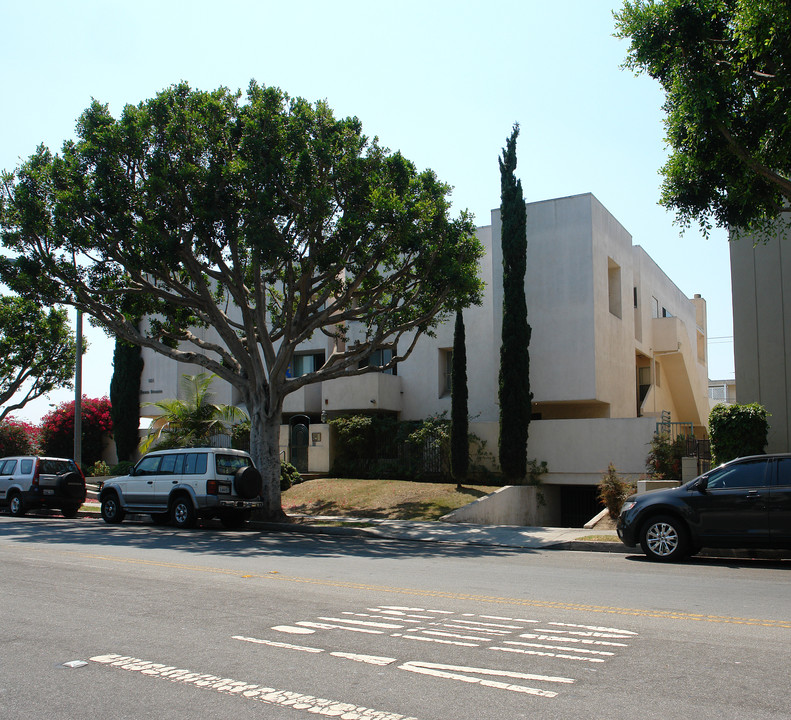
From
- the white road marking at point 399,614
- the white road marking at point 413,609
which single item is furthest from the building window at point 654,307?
the white road marking at point 399,614

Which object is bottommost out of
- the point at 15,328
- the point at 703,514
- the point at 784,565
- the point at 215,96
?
the point at 784,565

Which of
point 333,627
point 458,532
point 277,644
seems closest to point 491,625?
point 333,627

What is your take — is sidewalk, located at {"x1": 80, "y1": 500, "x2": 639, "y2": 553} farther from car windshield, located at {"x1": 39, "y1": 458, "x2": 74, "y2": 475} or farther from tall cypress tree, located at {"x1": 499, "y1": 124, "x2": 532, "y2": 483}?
car windshield, located at {"x1": 39, "y1": 458, "x2": 74, "y2": 475}

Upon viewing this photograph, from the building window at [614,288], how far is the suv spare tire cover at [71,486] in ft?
64.5

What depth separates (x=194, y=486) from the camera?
59.4 feet

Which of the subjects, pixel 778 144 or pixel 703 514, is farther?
pixel 778 144

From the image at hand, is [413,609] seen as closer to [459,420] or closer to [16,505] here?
[459,420]

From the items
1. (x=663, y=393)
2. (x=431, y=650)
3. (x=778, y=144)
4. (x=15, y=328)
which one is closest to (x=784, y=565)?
(x=778, y=144)

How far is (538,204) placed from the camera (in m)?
26.8

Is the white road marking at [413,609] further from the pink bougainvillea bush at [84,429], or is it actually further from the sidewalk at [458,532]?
the pink bougainvillea bush at [84,429]

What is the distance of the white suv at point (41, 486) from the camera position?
21.8 metres

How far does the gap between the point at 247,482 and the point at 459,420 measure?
8.31m

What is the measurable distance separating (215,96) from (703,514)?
14739 millimetres

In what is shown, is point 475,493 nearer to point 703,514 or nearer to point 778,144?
point 703,514
